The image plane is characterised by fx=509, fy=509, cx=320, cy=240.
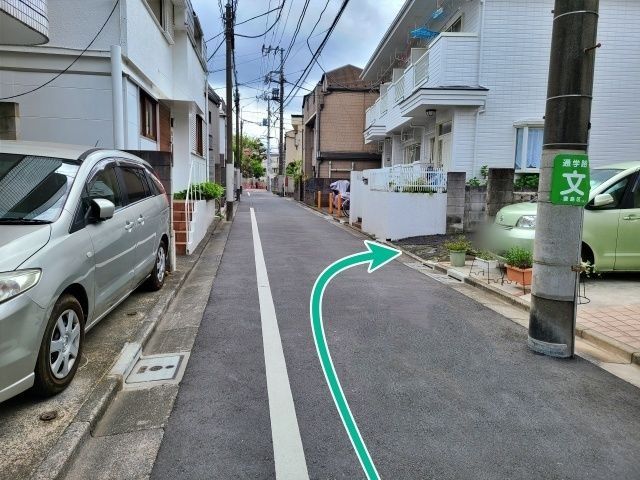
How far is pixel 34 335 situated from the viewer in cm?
326

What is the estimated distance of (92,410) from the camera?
3404mm

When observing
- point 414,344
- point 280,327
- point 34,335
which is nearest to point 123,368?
point 34,335

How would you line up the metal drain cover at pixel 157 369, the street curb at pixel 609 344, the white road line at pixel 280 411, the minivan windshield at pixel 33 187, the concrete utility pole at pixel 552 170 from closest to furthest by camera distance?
the white road line at pixel 280 411, the minivan windshield at pixel 33 187, the metal drain cover at pixel 157 369, the concrete utility pole at pixel 552 170, the street curb at pixel 609 344

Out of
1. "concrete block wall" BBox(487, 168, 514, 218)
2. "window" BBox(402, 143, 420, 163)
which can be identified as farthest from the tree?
"concrete block wall" BBox(487, 168, 514, 218)

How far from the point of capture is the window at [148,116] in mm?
11492

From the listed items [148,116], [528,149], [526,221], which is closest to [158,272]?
[526,221]

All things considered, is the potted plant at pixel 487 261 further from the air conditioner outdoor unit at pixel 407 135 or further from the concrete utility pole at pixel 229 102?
the air conditioner outdoor unit at pixel 407 135

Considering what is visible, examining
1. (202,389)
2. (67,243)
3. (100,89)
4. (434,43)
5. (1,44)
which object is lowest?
(202,389)

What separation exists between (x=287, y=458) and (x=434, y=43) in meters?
14.0

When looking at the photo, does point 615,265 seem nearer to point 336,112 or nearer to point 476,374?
point 476,374

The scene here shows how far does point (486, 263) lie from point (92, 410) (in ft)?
23.1

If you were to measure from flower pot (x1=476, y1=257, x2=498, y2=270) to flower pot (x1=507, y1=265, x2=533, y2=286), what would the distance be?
972mm

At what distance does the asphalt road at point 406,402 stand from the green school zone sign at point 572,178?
5.00ft

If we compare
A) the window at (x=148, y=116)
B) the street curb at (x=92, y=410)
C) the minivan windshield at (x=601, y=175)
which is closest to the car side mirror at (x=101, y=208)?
the street curb at (x=92, y=410)
